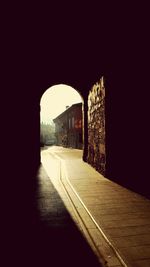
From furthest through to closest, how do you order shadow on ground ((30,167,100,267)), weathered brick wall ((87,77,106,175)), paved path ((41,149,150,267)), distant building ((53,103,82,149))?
1. distant building ((53,103,82,149))
2. weathered brick wall ((87,77,106,175))
3. paved path ((41,149,150,267))
4. shadow on ground ((30,167,100,267))

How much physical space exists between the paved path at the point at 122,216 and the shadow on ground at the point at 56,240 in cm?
34

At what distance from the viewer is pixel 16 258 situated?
102 inches

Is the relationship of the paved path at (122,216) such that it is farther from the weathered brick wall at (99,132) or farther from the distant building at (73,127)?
the distant building at (73,127)

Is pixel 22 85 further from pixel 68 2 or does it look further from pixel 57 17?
pixel 68 2

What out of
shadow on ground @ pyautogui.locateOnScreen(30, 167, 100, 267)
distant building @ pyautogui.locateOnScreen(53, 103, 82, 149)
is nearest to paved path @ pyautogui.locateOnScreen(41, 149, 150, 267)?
shadow on ground @ pyautogui.locateOnScreen(30, 167, 100, 267)

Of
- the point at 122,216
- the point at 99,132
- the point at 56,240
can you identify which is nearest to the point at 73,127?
the point at 99,132

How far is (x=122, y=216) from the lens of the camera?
380cm

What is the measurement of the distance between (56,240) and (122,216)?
1.32 m

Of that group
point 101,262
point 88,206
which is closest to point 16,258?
point 101,262

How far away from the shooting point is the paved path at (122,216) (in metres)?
2.64

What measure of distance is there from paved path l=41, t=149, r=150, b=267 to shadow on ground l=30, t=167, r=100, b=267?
341 millimetres

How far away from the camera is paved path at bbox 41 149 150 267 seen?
2.64 metres

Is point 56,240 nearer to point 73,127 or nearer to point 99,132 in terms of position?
point 99,132

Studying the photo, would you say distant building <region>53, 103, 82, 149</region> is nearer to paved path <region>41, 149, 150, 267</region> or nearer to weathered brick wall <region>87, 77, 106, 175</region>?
weathered brick wall <region>87, 77, 106, 175</region>
